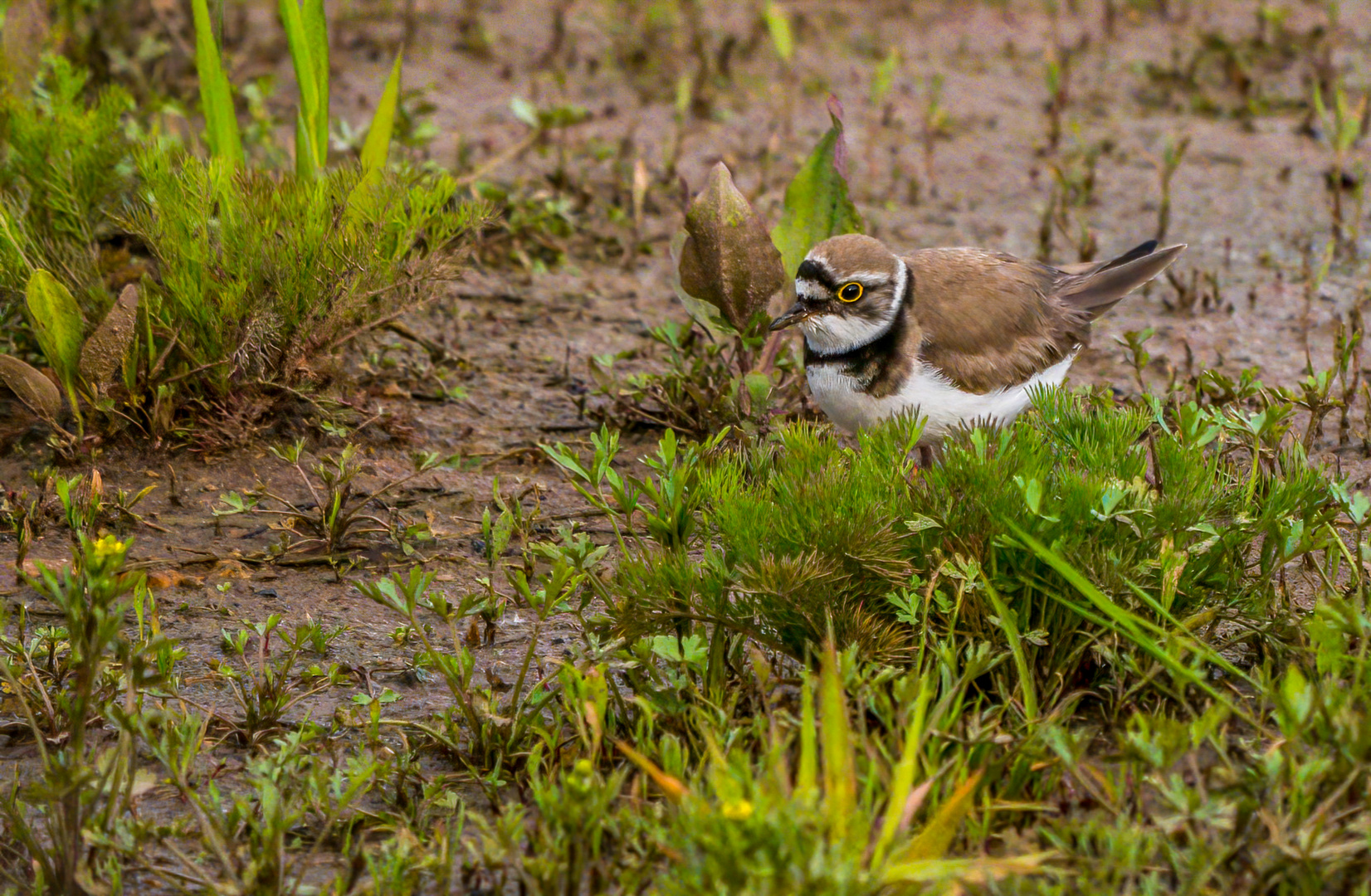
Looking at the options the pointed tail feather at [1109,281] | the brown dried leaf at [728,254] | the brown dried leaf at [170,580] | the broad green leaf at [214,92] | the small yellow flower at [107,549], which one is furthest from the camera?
the pointed tail feather at [1109,281]

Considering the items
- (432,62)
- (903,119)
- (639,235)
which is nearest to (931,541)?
(639,235)

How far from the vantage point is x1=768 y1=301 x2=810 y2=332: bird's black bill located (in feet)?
15.4

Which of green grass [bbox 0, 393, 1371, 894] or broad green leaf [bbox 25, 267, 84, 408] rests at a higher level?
broad green leaf [bbox 25, 267, 84, 408]

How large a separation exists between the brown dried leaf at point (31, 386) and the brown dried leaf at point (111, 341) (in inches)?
5.0

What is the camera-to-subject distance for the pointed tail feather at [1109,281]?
533cm

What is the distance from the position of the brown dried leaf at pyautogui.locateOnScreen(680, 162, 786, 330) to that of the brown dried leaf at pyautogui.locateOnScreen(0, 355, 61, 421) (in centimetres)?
214

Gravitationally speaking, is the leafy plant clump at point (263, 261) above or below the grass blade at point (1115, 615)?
above

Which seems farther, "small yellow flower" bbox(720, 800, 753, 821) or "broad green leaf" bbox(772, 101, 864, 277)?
"broad green leaf" bbox(772, 101, 864, 277)

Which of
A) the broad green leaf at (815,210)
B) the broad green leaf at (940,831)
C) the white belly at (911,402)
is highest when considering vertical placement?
the broad green leaf at (815,210)

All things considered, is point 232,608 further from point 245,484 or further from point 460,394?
point 460,394

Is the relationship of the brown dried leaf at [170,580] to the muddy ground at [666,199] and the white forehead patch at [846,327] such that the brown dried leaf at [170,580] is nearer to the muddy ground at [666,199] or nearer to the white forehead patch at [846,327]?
the muddy ground at [666,199]

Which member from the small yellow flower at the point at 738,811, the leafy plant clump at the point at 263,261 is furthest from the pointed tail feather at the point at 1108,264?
the small yellow flower at the point at 738,811

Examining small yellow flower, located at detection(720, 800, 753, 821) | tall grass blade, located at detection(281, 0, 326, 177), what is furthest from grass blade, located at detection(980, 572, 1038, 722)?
tall grass blade, located at detection(281, 0, 326, 177)

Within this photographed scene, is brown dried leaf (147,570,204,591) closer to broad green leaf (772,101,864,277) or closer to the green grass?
the green grass
